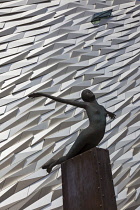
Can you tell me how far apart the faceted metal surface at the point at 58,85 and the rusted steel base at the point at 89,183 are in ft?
22.9

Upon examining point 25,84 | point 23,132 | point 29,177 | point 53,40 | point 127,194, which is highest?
point 53,40

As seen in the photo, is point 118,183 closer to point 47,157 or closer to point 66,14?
point 47,157

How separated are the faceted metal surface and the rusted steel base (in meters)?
6.97

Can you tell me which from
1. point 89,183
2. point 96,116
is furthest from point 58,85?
point 89,183

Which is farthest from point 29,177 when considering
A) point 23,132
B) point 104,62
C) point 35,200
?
point 104,62

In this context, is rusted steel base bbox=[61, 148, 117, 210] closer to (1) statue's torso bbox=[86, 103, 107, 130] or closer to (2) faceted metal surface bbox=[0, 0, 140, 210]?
(1) statue's torso bbox=[86, 103, 107, 130]

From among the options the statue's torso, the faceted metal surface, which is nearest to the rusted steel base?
the statue's torso

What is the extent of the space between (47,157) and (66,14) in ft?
24.0

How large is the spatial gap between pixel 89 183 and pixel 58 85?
33.7ft

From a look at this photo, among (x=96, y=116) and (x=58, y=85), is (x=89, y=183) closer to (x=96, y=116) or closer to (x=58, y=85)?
(x=96, y=116)

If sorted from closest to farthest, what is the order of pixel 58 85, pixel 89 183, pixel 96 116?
pixel 89 183
pixel 96 116
pixel 58 85

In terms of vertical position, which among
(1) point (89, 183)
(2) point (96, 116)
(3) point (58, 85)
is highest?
(2) point (96, 116)

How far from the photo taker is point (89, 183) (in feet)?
14.2

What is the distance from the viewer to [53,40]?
15664mm
